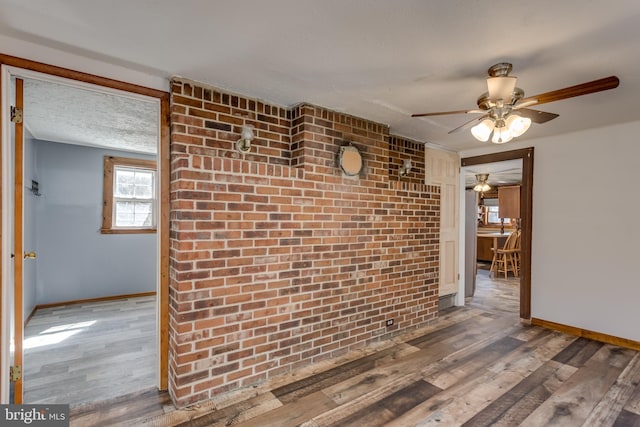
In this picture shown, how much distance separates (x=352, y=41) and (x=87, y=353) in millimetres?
3288

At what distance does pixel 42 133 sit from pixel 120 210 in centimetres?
134

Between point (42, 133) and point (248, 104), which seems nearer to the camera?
point (248, 104)

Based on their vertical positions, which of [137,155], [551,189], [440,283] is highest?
[137,155]

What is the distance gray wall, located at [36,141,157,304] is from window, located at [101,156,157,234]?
85 mm

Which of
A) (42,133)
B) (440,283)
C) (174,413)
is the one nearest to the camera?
(174,413)

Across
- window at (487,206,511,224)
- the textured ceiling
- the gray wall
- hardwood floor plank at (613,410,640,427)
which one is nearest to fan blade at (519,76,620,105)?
hardwood floor plank at (613,410,640,427)

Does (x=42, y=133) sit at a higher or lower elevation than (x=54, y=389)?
higher

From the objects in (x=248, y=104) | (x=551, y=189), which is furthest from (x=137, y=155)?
(x=551, y=189)

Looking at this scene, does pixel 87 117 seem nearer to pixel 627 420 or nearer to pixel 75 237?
pixel 75 237

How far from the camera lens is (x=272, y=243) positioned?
7.83 feet

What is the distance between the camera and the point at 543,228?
356cm

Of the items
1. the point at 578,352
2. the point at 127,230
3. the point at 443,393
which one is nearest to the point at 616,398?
the point at 578,352

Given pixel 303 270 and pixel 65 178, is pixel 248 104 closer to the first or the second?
pixel 303 270

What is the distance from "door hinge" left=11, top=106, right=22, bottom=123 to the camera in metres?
1.82
